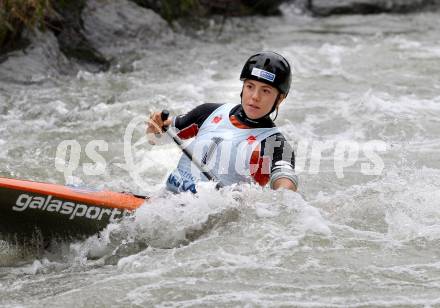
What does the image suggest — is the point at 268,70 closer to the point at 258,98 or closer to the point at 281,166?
the point at 258,98

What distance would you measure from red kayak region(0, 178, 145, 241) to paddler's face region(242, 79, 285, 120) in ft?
3.15

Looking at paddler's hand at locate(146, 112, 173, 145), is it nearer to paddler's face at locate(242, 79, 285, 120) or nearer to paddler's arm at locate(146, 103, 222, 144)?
paddler's arm at locate(146, 103, 222, 144)

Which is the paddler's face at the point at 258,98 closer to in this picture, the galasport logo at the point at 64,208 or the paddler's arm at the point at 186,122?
the paddler's arm at the point at 186,122

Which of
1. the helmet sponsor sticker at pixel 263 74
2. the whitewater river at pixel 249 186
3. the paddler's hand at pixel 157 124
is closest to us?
the whitewater river at pixel 249 186

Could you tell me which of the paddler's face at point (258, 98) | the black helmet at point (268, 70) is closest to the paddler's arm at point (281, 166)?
the paddler's face at point (258, 98)

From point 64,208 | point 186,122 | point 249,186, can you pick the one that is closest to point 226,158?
point 249,186

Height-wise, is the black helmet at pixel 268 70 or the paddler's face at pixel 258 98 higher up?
the black helmet at pixel 268 70

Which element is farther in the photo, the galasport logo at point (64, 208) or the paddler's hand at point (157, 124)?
the paddler's hand at point (157, 124)

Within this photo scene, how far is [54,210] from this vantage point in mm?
4973

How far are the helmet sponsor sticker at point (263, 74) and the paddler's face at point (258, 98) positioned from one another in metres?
0.05

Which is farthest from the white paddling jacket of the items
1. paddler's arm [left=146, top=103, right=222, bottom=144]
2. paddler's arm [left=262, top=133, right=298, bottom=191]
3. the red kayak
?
the red kayak

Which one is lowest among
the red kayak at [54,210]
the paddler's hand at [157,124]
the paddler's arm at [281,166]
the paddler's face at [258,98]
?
the red kayak at [54,210]

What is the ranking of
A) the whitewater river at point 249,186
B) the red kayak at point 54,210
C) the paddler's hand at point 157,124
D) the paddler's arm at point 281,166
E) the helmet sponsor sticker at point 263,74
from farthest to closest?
the paddler's hand at point 157,124, the helmet sponsor sticker at point 263,74, the paddler's arm at point 281,166, the red kayak at point 54,210, the whitewater river at point 249,186

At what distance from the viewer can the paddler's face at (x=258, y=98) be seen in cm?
532
